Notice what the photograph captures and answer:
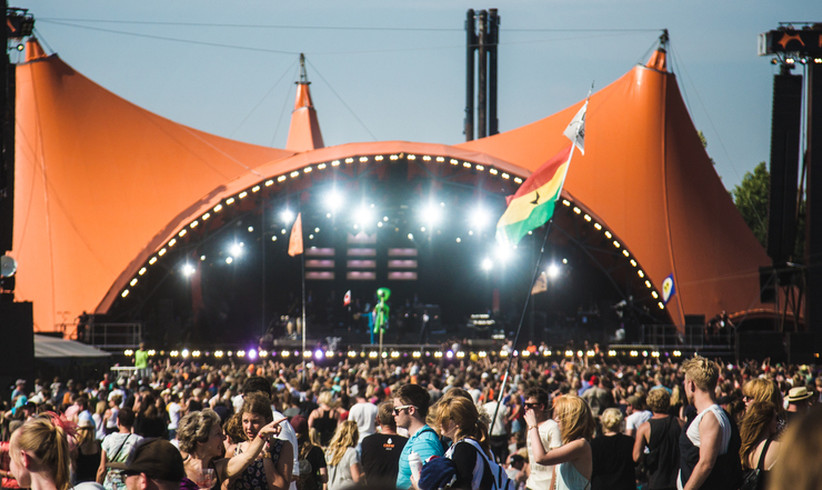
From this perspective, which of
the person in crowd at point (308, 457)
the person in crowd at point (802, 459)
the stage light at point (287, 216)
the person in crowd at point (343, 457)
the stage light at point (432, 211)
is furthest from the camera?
the stage light at point (287, 216)

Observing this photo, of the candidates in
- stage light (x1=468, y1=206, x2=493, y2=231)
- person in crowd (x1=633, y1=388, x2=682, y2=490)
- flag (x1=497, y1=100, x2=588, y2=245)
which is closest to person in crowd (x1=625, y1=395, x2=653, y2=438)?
person in crowd (x1=633, y1=388, x2=682, y2=490)

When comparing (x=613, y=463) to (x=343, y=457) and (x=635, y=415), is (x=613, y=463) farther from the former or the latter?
(x=635, y=415)

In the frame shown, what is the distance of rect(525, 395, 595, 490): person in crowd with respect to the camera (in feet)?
18.6

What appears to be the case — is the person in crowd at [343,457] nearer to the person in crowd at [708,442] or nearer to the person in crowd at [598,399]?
the person in crowd at [708,442]

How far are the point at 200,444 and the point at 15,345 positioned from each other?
566 inches

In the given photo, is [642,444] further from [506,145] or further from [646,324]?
[506,145]

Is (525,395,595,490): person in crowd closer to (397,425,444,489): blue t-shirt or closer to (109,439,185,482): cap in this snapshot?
(397,425,444,489): blue t-shirt

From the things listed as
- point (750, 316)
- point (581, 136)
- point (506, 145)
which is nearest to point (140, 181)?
point (506, 145)

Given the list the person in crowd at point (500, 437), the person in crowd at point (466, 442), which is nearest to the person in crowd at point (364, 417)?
the person in crowd at point (500, 437)

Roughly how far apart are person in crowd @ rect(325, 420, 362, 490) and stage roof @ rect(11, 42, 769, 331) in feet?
71.9

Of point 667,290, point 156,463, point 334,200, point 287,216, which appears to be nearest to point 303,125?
point 287,216

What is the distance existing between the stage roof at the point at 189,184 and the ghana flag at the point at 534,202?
1583cm

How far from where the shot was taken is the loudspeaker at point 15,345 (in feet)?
57.9

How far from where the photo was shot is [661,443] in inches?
281
